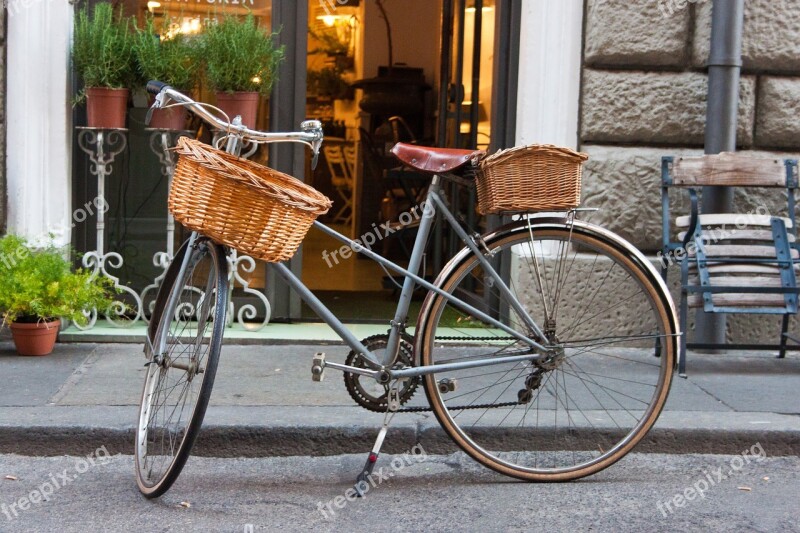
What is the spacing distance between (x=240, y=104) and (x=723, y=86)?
8.25ft

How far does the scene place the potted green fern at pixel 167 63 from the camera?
560 cm

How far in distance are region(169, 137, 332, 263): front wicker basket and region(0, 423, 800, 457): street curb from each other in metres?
1.06

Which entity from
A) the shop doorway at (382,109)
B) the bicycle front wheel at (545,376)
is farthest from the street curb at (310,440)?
the shop doorway at (382,109)

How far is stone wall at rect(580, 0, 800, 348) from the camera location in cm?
584

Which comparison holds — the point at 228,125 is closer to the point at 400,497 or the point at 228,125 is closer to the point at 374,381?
the point at 374,381

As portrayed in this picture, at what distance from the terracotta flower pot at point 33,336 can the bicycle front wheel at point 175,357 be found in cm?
176

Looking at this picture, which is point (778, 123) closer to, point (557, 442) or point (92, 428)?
point (557, 442)

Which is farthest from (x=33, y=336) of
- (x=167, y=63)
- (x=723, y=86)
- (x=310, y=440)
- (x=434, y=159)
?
(x=723, y=86)

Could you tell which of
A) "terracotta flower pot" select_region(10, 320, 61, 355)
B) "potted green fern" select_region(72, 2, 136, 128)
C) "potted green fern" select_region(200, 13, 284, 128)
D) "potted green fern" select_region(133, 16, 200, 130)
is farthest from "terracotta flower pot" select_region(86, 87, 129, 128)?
"terracotta flower pot" select_region(10, 320, 61, 355)

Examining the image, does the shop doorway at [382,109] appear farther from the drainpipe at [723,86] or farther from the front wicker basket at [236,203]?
the front wicker basket at [236,203]

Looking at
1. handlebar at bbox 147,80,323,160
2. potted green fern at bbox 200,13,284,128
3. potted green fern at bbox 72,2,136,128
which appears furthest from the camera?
potted green fern at bbox 200,13,284,128

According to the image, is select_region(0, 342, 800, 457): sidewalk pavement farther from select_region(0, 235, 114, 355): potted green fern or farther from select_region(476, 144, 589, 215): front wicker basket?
select_region(476, 144, 589, 215): front wicker basket

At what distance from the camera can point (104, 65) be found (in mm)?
5547

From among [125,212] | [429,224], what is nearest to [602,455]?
[429,224]
